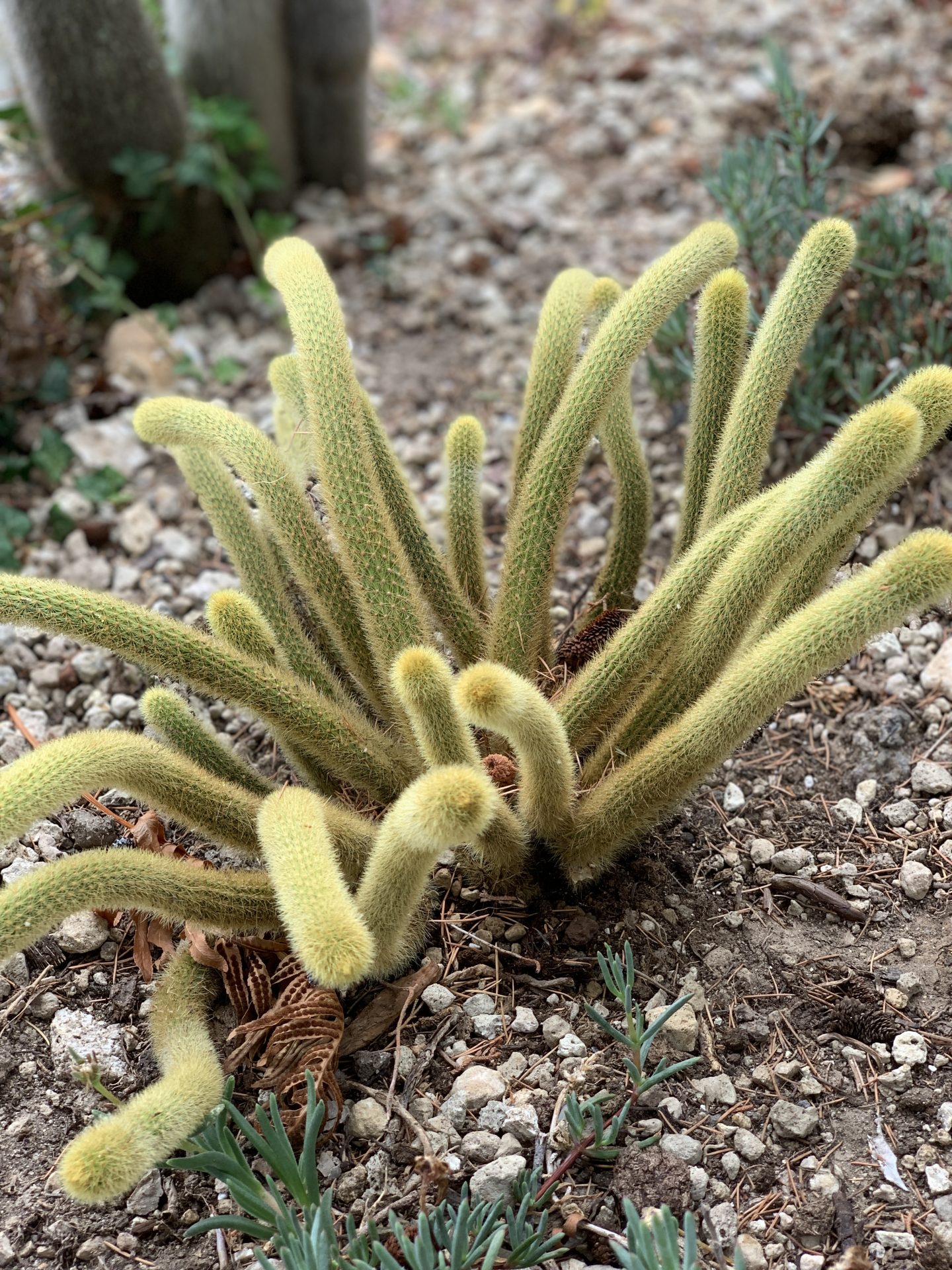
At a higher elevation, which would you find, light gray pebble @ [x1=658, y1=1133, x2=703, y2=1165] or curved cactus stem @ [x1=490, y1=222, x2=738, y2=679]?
curved cactus stem @ [x1=490, y1=222, x2=738, y2=679]

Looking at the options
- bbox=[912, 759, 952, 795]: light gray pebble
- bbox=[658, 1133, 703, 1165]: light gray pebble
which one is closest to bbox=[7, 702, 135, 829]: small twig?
bbox=[658, 1133, 703, 1165]: light gray pebble

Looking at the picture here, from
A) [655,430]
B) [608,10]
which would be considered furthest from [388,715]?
[608,10]

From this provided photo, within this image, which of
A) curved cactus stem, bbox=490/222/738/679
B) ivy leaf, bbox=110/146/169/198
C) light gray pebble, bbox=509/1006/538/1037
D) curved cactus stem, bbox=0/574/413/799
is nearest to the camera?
curved cactus stem, bbox=0/574/413/799

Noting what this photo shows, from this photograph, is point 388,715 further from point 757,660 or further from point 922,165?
point 922,165

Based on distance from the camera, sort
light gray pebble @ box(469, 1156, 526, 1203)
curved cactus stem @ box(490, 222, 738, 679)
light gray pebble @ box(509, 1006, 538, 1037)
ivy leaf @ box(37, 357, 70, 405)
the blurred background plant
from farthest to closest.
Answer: ivy leaf @ box(37, 357, 70, 405), the blurred background plant, curved cactus stem @ box(490, 222, 738, 679), light gray pebble @ box(509, 1006, 538, 1037), light gray pebble @ box(469, 1156, 526, 1203)

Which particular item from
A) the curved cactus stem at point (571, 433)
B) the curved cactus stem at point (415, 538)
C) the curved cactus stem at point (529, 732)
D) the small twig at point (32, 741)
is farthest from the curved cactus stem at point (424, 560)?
the small twig at point (32, 741)

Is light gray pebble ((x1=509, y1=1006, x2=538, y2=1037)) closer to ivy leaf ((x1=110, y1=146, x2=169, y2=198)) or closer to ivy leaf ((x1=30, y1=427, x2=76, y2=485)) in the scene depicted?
ivy leaf ((x1=30, y1=427, x2=76, y2=485))

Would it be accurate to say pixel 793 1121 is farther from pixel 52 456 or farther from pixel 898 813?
pixel 52 456

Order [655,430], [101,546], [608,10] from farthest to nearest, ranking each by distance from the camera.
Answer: [608,10]
[655,430]
[101,546]
